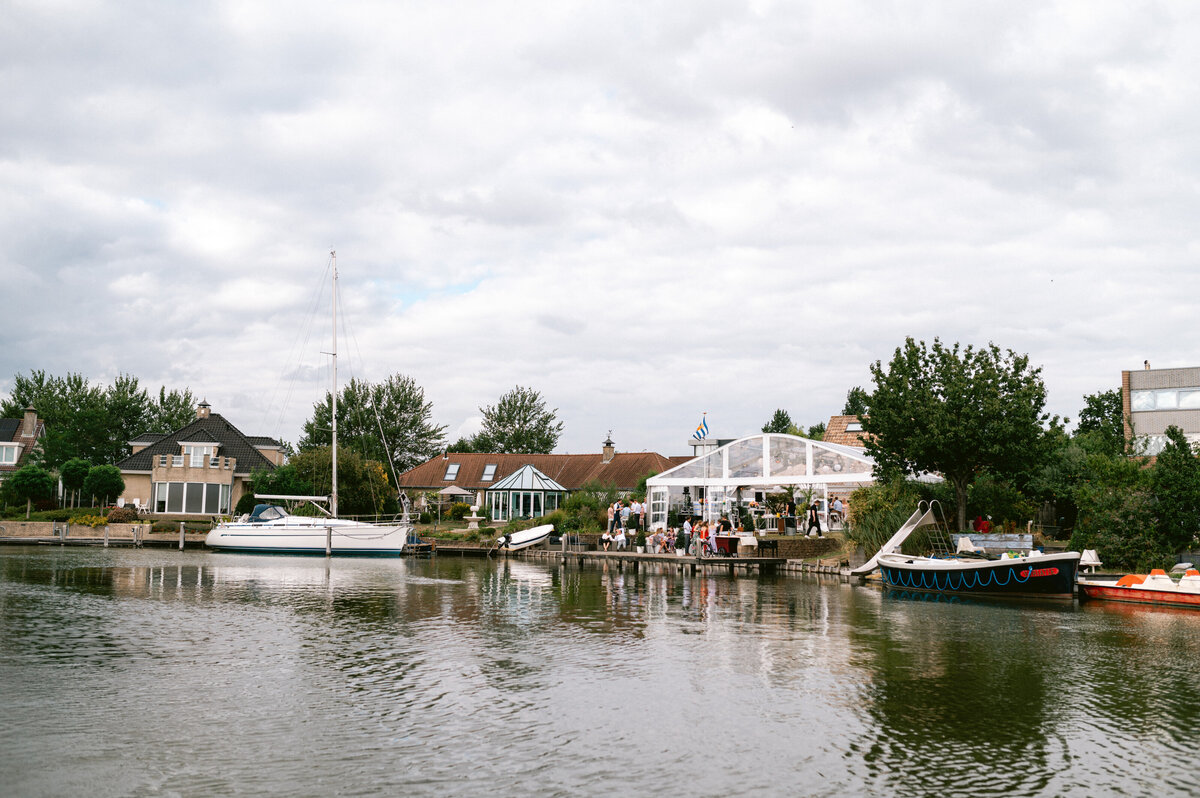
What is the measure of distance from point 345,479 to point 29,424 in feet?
125

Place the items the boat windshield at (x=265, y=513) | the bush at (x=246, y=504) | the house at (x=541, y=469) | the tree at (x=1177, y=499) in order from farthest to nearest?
the house at (x=541, y=469), the bush at (x=246, y=504), the boat windshield at (x=265, y=513), the tree at (x=1177, y=499)

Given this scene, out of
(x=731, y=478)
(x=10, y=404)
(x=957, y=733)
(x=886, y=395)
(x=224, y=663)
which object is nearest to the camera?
(x=957, y=733)

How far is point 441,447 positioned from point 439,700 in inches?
2838

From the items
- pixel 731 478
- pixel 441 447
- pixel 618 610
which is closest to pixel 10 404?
pixel 441 447

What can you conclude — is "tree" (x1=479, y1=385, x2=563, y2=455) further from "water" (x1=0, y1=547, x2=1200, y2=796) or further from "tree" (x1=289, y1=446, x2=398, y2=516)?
"water" (x1=0, y1=547, x2=1200, y2=796)

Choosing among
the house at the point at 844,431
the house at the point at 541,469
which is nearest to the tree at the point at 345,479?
the house at the point at 541,469

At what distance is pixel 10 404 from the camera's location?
263 feet

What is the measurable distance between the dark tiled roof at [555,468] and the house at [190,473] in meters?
12.4

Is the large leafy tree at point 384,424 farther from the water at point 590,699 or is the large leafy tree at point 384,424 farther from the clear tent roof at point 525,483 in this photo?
the water at point 590,699

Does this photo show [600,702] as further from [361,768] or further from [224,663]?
[224,663]

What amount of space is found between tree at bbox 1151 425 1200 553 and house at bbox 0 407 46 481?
7089cm

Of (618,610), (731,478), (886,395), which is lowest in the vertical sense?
(618,610)

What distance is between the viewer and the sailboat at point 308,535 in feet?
141

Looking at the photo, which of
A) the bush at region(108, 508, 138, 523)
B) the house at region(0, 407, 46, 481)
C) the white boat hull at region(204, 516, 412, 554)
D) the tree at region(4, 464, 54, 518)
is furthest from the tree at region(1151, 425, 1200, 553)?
the house at region(0, 407, 46, 481)
